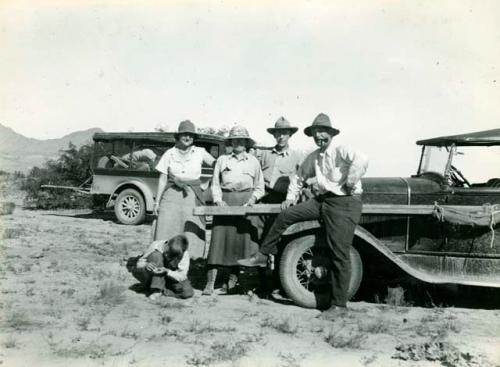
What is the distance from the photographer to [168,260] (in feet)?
16.6

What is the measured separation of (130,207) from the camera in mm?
11961

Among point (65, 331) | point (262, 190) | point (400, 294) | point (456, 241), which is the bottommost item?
point (65, 331)

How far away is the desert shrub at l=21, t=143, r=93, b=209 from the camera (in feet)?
50.5

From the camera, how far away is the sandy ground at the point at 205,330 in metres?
3.33

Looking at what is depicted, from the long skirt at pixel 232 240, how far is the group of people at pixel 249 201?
11mm

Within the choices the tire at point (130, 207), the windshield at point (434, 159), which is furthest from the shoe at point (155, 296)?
the tire at point (130, 207)

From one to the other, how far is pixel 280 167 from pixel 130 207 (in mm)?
7187

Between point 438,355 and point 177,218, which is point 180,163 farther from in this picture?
point 438,355

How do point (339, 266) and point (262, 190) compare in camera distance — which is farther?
point (262, 190)

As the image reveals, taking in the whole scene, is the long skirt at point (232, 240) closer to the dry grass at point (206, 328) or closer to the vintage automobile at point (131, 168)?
the dry grass at point (206, 328)

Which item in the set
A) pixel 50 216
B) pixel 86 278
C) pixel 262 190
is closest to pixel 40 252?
pixel 86 278

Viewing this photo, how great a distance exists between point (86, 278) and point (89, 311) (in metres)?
1.51

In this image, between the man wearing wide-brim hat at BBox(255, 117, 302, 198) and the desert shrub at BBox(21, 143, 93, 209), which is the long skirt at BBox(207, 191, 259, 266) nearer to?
the man wearing wide-brim hat at BBox(255, 117, 302, 198)

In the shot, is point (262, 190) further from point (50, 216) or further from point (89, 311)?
point (50, 216)
